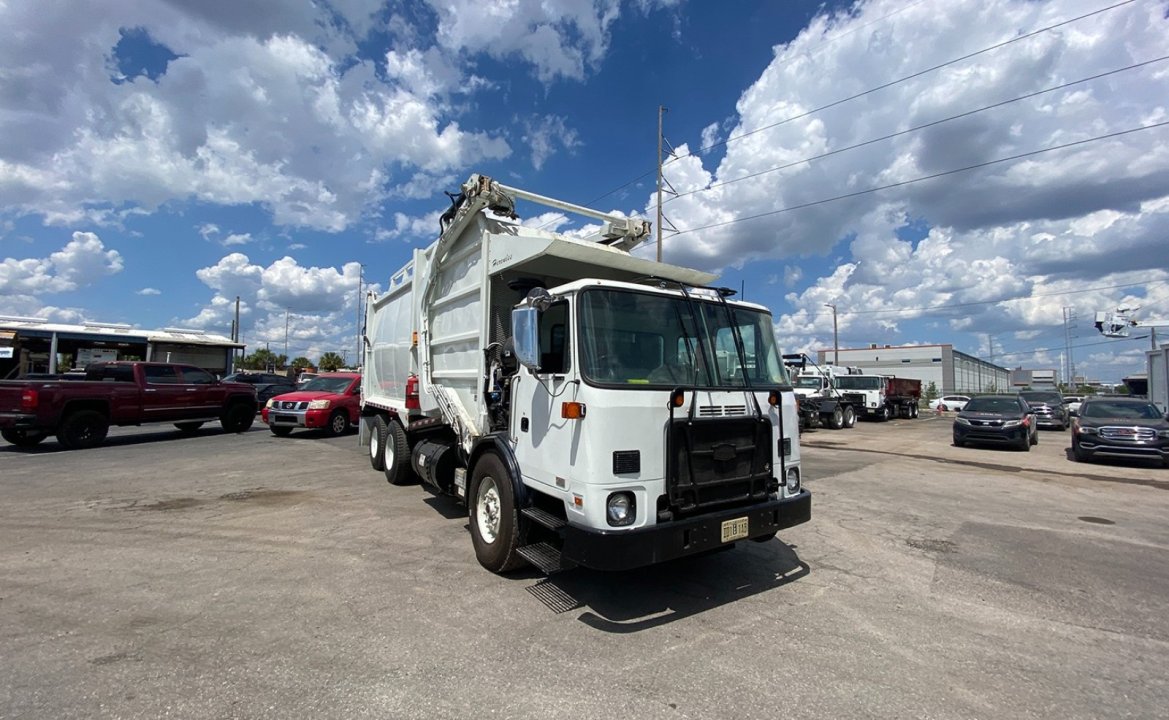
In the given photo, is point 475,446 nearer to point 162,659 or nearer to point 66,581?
point 162,659

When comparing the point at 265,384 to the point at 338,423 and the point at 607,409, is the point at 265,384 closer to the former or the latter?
the point at 338,423

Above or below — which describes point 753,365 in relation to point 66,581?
above

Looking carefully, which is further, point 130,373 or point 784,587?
point 130,373

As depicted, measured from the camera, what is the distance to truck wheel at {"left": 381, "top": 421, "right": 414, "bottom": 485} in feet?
27.0

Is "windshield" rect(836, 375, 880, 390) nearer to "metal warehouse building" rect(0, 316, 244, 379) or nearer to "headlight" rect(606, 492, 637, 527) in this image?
"headlight" rect(606, 492, 637, 527)

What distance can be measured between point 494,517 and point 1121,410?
1541cm

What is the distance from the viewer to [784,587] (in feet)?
14.9

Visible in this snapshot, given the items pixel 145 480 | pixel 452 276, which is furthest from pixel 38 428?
pixel 452 276

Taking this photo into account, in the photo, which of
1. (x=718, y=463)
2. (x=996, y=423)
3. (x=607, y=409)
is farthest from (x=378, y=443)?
(x=996, y=423)

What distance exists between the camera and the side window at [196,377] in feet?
48.9

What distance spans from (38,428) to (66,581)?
412 inches

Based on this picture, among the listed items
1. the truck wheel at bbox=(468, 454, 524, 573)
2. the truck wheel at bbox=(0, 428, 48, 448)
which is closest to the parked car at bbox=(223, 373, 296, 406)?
the truck wheel at bbox=(0, 428, 48, 448)

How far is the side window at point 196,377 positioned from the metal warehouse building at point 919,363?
73215 millimetres

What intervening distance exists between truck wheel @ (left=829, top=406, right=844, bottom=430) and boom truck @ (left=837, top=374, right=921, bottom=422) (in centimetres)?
136
